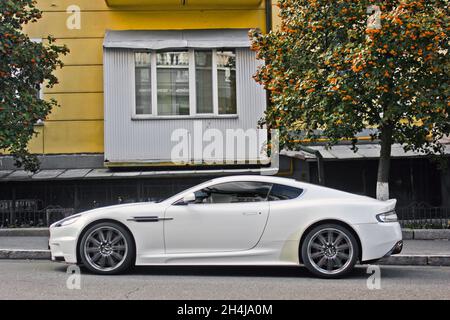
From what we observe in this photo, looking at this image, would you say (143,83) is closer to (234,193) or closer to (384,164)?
(384,164)

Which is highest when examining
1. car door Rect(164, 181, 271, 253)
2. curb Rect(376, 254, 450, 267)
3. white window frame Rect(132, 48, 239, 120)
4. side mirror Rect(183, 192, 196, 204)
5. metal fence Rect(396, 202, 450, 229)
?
white window frame Rect(132, 48, 239, 120)

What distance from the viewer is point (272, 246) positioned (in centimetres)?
857

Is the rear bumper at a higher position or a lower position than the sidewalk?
higher

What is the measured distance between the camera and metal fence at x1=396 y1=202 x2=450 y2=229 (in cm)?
1355

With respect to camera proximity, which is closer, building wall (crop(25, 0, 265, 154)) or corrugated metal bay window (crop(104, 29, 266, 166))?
corrugated metal bay window (crop(104, 29, 266, 166))

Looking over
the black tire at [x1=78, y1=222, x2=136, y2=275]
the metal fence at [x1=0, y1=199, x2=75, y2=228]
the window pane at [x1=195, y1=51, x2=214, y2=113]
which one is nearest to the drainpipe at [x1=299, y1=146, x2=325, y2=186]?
the window pane at [x1=195, y1=51, x2=214, y2=113]

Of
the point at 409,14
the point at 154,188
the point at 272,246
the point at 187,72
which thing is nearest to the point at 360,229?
the point at 272,246

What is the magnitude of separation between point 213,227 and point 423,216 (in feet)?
22.4

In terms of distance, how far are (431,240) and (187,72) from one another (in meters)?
6.91

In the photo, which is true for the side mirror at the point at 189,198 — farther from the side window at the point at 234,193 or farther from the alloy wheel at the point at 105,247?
the alloy wheel at the point at 105,247

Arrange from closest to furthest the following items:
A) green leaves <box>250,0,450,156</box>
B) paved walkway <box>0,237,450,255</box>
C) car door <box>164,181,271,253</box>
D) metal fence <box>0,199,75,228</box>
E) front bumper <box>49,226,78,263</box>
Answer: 1. car door <box>164,181,271,253</box>
2. front bumper <box>49,226,78,263</box>
3. paved walkway <box>0,237,450,255</box>
4. green leaves <box>250,0,450,156</box>
5. metal fence <box>0,199,75,228</box>

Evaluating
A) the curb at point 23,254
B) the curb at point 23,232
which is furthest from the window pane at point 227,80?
the curb at point 23,254

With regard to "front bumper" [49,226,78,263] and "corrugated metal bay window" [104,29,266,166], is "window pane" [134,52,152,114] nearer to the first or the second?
"corrugated metal bay window" [104,29,266,166]

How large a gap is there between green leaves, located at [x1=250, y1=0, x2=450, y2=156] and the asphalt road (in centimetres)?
336
